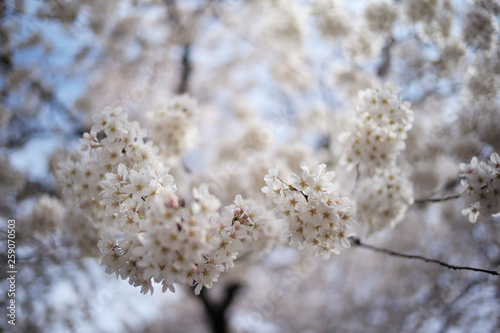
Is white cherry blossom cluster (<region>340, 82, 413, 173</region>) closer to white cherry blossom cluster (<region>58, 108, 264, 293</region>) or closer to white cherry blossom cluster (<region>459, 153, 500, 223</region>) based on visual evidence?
white cherry blossom cluster (<region>459, 153, 500, 223</region>)

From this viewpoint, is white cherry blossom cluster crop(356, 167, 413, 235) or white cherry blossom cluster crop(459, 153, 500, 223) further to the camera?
white cherry blossom cluster crop(356, 167, 413, 235)

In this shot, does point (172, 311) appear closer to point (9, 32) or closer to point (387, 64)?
point (9, 32)

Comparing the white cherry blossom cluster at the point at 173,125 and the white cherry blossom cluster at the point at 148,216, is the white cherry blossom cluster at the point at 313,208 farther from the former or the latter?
the white cherry blossom cluster at the point at 173,125

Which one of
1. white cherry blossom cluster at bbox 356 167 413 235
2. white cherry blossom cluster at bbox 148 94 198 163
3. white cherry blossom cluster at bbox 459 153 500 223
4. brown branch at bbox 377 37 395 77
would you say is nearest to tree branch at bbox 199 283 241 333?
white cherry blossom cluster at bbox 148 94 198 163

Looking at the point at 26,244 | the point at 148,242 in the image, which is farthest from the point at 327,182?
the point at 26,244

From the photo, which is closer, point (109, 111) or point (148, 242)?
point (148, 242)

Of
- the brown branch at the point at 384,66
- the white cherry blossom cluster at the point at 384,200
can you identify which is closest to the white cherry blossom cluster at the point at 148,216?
the white cherry blossom cluster at the point at 384,200

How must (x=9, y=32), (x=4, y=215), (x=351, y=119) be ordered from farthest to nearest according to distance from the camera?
(x=9, y=32), (x=4, y=215), (x=351, y=119)
